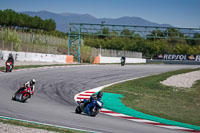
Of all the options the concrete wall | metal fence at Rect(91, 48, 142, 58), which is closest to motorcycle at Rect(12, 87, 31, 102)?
the concrete wall

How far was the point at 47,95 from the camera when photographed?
16.7 m

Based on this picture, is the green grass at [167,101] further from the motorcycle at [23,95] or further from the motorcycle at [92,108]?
the motorcycle at [23,95]

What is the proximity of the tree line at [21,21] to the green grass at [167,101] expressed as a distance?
73676mm

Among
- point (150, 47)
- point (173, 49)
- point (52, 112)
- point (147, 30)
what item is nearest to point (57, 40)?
point (147, 30)

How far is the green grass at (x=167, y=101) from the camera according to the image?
13.9 meters

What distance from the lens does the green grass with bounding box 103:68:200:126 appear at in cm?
1386

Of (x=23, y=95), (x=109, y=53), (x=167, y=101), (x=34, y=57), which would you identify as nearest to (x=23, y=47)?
(x=34, y=57)

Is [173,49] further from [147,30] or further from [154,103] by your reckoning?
[154,103]

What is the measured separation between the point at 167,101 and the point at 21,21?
275 ft

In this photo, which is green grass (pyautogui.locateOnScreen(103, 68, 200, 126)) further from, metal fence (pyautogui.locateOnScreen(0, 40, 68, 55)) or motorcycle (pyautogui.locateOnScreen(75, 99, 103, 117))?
metal fence (pyautogui.locateOnScreen(0, 40, 68, 55))

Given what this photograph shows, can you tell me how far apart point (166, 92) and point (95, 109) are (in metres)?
10.4

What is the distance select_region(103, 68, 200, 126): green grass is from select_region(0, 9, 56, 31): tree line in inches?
2901

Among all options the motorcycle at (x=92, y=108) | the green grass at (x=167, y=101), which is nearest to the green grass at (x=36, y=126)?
the motorcycle at (x=92, y=108)

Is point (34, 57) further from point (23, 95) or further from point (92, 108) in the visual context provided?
point (92, 108)
